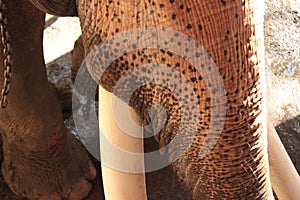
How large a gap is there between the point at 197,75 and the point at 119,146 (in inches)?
11.9

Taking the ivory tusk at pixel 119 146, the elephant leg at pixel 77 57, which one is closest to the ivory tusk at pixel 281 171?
the ivory tusk at pixel 119 146

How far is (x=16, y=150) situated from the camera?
1.43 metres

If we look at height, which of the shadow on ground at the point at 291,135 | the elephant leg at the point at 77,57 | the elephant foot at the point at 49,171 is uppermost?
the elephant leg at the point at 77,57

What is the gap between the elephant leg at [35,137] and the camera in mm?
1221

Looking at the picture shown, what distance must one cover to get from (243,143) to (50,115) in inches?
27.3

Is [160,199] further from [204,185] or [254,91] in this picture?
[254,91]

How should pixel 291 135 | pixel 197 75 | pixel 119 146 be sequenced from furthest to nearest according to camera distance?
pixel 291 135 → pixel 119 146 → pixel 197 75

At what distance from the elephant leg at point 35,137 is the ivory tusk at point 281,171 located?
45cm

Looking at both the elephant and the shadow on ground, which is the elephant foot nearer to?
the shadow on ground

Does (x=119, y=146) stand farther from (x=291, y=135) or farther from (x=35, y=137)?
(x=291, y=135)

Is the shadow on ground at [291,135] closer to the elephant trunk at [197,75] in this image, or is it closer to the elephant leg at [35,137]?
the elephant leg at [35,137]

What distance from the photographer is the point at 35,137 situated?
1372 millimetres

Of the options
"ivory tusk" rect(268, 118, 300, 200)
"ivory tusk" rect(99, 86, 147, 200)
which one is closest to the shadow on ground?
"ivory tusk" rect(268, 118, 300, 200)

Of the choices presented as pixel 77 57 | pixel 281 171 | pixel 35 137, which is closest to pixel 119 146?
pixel 281 171
